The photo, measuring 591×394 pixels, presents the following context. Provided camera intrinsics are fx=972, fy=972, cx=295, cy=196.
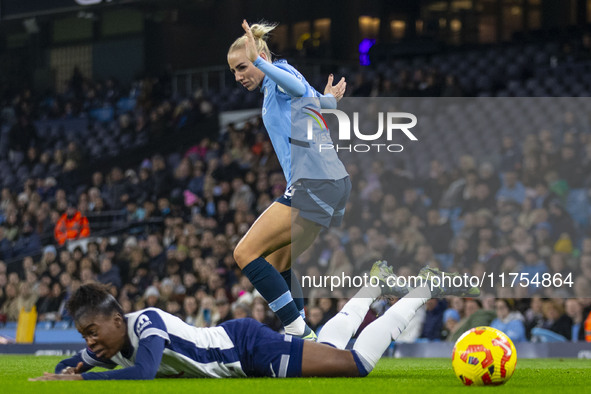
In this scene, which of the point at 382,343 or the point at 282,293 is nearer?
the point at 382,343

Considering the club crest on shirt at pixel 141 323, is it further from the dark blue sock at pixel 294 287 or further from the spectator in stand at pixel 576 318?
the spectator in stand at pixel 576 318

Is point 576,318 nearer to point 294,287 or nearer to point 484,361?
point 294,287

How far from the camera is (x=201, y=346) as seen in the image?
5285 mm

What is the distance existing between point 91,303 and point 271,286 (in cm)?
151

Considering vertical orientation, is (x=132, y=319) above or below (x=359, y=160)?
below

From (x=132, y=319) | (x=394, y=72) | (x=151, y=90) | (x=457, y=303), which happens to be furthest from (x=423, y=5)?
(x=132, y=319)

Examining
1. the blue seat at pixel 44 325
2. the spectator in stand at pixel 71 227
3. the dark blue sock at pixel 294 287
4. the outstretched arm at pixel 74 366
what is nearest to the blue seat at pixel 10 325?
the blue seat at pixel 44 325

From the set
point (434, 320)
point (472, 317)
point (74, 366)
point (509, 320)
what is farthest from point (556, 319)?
point (74, 366)

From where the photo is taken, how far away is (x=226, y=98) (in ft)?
64.9

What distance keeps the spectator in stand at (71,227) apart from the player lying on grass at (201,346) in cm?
1210

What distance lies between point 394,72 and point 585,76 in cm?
353

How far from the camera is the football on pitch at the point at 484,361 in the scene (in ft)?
16.9

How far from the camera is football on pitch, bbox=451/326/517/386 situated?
203 inches

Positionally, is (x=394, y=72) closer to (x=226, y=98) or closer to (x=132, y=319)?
(x=226, y=98)
